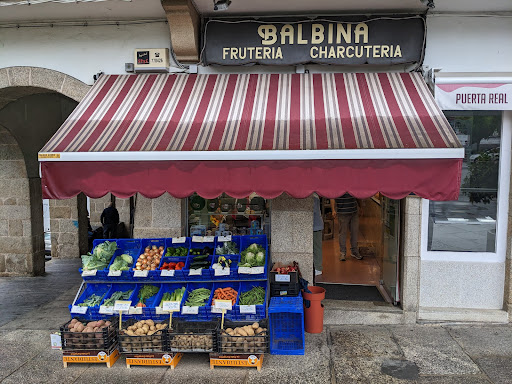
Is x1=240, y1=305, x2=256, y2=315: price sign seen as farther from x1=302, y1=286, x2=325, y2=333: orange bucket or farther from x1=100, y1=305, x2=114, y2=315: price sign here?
x1=100, y1=305, x2=114, y2=315: price sign

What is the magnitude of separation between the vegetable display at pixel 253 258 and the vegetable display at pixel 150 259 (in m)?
1.28

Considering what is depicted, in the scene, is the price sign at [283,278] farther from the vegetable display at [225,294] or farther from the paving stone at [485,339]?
the paving stone at [485,339]

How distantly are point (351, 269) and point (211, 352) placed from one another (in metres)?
4.64

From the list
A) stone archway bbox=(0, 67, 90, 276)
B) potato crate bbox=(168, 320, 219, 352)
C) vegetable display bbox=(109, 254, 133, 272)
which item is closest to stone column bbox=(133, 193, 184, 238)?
vegetable display bbox=(109, 254, 133, 272)

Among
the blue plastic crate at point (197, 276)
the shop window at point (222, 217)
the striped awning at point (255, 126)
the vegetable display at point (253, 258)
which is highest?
the striped awning at point (255, 126)

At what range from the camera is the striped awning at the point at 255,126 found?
15.6 feet

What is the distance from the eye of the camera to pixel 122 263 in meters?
6.27

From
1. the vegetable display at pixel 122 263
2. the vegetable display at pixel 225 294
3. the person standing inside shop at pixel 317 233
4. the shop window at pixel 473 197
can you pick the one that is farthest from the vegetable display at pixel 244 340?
the shop window at pixel 473 197

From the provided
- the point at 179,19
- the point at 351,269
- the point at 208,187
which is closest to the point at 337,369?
the point at 208,187

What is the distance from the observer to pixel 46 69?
23.2ft

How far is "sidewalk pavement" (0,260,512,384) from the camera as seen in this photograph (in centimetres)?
514

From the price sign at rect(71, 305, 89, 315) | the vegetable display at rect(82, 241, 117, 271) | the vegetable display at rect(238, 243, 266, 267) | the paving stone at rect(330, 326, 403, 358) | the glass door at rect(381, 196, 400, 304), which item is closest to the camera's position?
the paving stone at rect(330, 326, 403, 358)

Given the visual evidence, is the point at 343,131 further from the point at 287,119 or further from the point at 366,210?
the point at 366,210

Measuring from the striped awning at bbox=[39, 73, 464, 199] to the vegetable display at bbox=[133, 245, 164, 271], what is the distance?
1.61 m
